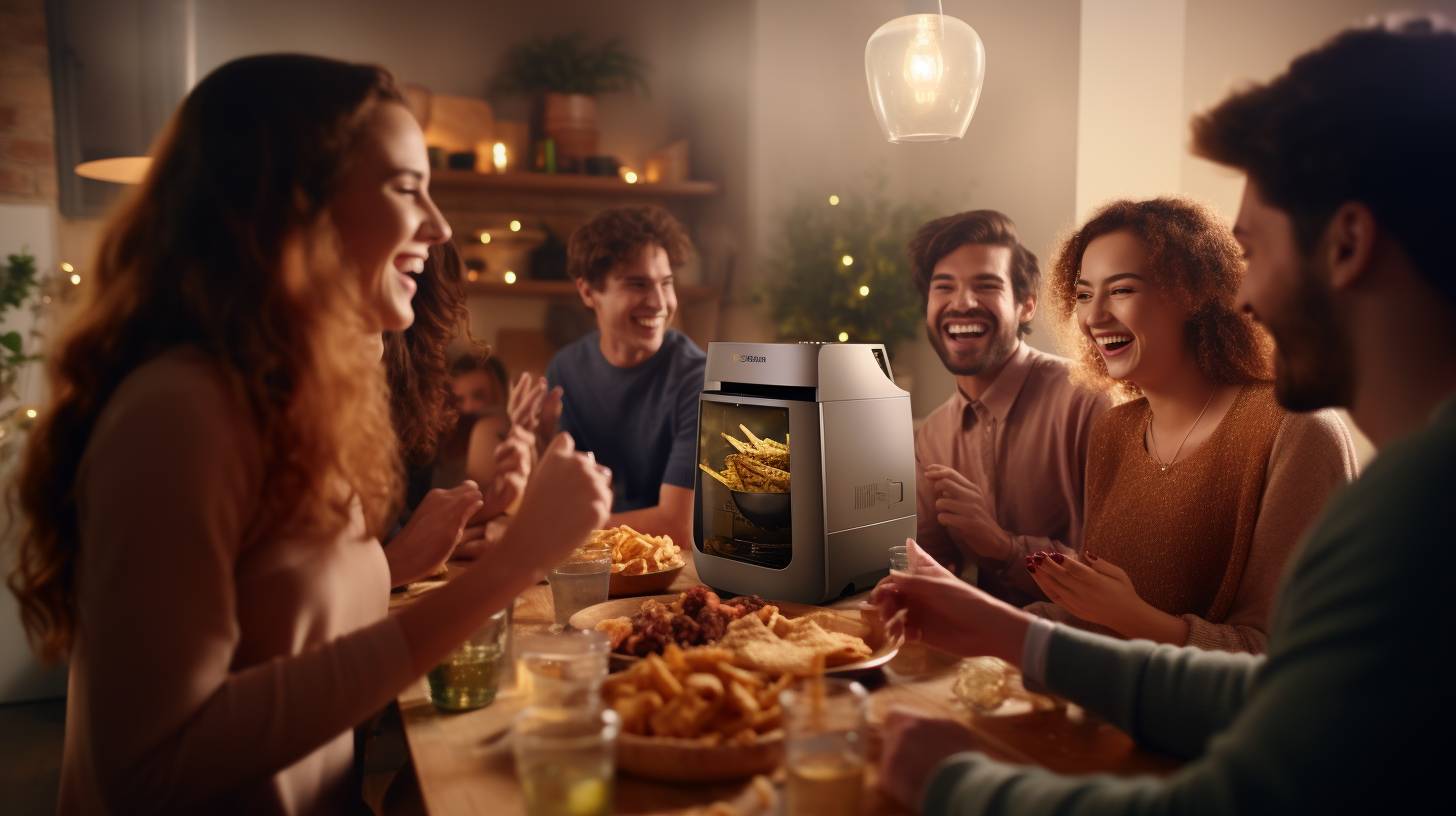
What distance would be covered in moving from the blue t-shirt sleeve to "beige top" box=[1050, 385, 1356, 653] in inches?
44.6

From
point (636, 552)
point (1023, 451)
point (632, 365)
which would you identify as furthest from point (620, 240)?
point (636, 552)

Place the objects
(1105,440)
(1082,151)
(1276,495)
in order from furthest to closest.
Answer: (1082,151), (1105,440), (1276,495)

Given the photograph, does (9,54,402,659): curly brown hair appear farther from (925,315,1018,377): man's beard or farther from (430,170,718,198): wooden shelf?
(430,170,718,198): wooden shelf

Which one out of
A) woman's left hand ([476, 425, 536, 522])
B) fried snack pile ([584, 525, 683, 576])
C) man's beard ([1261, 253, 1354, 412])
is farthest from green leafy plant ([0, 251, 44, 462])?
man's beard ([1261, 253, 1354, 412])

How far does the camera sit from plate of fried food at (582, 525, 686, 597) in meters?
1.79

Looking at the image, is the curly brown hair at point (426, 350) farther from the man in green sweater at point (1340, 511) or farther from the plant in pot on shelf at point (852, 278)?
the plant in pot on shelf at point (852, 278)

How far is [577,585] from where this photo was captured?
1.60 meters

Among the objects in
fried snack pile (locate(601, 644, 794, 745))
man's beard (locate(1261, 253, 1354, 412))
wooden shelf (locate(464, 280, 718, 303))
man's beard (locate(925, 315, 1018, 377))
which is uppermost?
wooden shelf (locate(464, 280, 718, 303))

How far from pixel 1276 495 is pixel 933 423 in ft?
4.54

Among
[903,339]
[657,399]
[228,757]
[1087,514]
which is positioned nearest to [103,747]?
[228,757]

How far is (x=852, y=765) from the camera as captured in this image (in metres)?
0.91

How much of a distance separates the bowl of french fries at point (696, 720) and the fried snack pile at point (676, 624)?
195mm

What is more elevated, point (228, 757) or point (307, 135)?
point (307, 135)

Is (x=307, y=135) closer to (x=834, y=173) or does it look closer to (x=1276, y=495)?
(x=1276, y=495)
